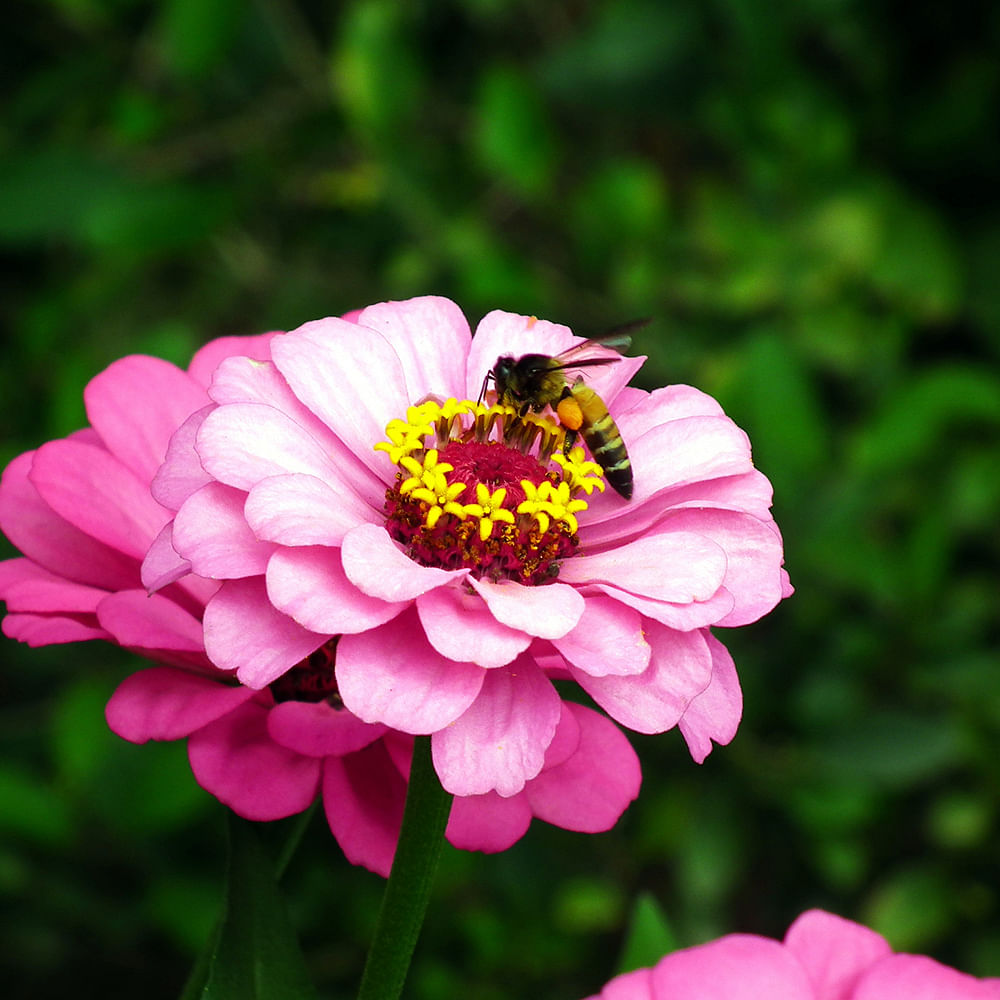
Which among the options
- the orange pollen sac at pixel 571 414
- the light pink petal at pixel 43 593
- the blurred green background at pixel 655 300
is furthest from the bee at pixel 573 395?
the blurred green background at pixel 655 300

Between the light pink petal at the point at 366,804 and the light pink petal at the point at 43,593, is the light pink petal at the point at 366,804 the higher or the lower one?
the lower one

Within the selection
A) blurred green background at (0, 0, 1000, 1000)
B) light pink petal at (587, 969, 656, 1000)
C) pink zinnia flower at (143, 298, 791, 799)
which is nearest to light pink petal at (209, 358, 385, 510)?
pink zinnia flower at (143, 298, 791, 799)

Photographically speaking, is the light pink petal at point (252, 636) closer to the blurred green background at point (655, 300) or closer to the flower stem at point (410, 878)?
the flower stem at point (410, 878)

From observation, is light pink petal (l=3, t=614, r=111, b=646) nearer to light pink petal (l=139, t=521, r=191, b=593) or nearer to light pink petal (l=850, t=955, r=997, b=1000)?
light pink petal (l=139, t=521, r=191, b=593)

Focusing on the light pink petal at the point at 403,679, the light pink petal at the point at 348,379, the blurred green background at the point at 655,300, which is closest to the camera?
the light pink petal at the point at 403,679

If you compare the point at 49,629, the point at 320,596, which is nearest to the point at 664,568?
the point at 320,596

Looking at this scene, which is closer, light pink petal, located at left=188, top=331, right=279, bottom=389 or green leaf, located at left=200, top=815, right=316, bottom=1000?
green leaf, located at left=200, top=815, right=316, bottom=1000

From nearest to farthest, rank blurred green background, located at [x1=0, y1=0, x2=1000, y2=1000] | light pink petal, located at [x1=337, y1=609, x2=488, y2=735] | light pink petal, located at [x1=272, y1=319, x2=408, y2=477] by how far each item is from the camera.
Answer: light pink petal, located at [x1=337, y1=609, x2=488, y2=735]
light pink petal, located at [x1=272, y1=319, x2=408, y2=477]
blurred green background, located at [x1=0, y1=0, x2=1000, y2=1000]
